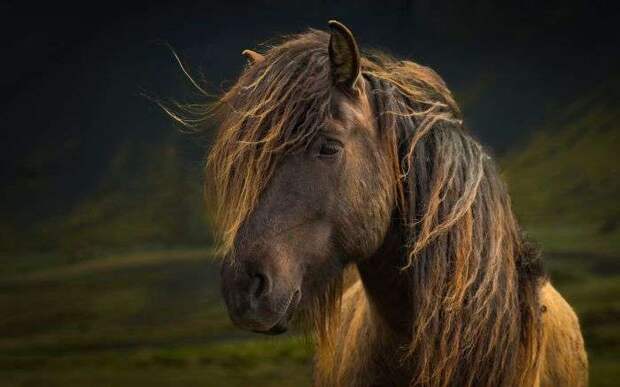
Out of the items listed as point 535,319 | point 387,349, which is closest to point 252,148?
point 387,349

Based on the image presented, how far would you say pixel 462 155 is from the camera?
244cm

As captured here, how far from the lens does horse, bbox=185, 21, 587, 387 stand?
2158 mm

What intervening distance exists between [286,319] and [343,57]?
2.45ft

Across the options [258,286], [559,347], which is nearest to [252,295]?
[258,286]

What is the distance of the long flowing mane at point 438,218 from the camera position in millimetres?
2305

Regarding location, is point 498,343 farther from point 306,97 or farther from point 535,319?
point 306,97

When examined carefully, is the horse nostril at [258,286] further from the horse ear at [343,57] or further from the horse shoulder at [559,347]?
the horse shoulder at [559,347]

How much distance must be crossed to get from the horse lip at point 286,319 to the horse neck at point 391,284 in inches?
13.7

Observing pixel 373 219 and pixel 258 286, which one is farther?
pixel 373 219

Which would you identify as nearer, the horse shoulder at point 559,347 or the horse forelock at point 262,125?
the horse forelock at point 262,125

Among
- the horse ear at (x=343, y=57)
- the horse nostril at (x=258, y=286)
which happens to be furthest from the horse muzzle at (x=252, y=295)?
the horse ear at (x=343, y=57)

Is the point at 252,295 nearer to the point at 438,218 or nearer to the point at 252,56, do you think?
the point at 438,218

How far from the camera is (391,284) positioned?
2.44 meters

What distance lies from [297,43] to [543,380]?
1409 mm
